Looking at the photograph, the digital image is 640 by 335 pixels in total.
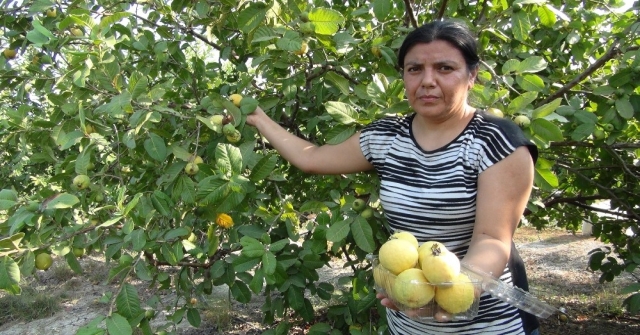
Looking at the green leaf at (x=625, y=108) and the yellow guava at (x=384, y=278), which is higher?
the green leaf at (x=625, y=108)

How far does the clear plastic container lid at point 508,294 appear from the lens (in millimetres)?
1225

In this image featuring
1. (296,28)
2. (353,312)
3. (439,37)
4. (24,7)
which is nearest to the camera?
(439,37)

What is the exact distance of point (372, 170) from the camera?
1.97 metres

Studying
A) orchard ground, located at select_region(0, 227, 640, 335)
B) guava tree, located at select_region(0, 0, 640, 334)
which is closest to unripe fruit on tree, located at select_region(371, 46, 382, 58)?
guava tree, located at select_region(0, 0, 640, 334)

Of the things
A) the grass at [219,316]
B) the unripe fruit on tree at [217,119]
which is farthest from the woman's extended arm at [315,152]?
the grass at [219,316]

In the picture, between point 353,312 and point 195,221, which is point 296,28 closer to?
point 195,221

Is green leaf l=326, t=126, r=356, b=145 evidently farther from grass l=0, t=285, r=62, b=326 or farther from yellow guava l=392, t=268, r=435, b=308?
grass l=0, t=285, r=62, b=326

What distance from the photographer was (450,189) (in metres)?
1.46

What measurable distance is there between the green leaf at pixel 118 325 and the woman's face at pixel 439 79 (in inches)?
39.7

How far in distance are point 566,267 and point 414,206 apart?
5.66 metres

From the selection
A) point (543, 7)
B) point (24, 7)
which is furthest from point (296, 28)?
point (24, 7)

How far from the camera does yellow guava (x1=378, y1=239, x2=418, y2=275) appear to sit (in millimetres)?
1217

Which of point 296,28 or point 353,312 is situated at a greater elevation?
point 296,28

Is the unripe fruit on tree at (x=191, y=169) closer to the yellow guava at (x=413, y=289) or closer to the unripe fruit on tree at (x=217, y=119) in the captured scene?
the unripe fruit on tree at (x=217, y=119)
